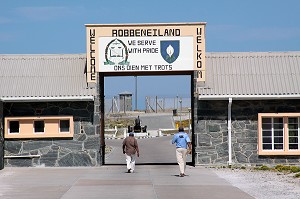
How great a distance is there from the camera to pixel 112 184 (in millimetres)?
19578

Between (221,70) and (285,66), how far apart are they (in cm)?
254

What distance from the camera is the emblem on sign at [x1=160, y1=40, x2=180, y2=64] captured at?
1046 inches

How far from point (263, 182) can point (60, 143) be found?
904 cm

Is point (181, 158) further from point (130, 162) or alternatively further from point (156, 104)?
point (156, 104)

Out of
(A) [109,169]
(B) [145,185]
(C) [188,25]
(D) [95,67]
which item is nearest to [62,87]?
(D) [95,67]

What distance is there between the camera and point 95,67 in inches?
1045

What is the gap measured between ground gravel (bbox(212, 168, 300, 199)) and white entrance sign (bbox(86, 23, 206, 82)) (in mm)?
4614

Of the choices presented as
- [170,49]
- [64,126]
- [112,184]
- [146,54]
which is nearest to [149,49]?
[146,54]

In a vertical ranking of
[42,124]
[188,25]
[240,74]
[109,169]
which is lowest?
[109,169]

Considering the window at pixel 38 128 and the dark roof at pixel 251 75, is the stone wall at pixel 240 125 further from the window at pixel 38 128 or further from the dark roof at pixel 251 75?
the window at pixel 38 128

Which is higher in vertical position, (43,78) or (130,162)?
(43,78)

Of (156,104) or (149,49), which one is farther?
(156,104)

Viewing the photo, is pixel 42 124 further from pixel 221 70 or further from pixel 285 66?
pixel 285 66

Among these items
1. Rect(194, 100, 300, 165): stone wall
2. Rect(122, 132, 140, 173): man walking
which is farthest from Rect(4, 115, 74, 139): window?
Rect(194, 100, 300, 165): stone wall
